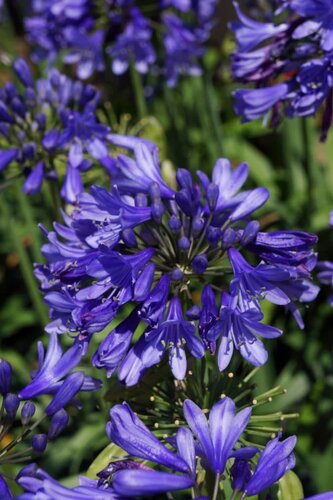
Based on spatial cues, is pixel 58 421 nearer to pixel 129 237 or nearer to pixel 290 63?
pixel 129 237

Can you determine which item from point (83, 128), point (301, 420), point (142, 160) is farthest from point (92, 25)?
point (301, 420)

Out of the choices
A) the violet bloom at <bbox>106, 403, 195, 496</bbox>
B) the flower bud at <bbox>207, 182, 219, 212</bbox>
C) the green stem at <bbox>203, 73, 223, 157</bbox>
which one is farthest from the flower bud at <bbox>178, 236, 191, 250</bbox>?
the green stem at <bbox>203, 73, 223, 157</bbox>

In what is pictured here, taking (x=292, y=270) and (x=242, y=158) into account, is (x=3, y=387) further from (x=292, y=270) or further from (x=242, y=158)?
(x=242, y=158)

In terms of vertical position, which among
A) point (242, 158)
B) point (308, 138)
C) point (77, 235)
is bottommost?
point (242, 158)

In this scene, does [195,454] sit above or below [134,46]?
below

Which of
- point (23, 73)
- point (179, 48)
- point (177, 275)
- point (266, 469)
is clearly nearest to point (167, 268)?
point (177, 275)

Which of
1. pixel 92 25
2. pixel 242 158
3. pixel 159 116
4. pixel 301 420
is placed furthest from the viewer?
pixel 159 116

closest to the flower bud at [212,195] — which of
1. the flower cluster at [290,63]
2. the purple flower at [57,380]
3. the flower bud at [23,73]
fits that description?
the purple flower at [57,380]
